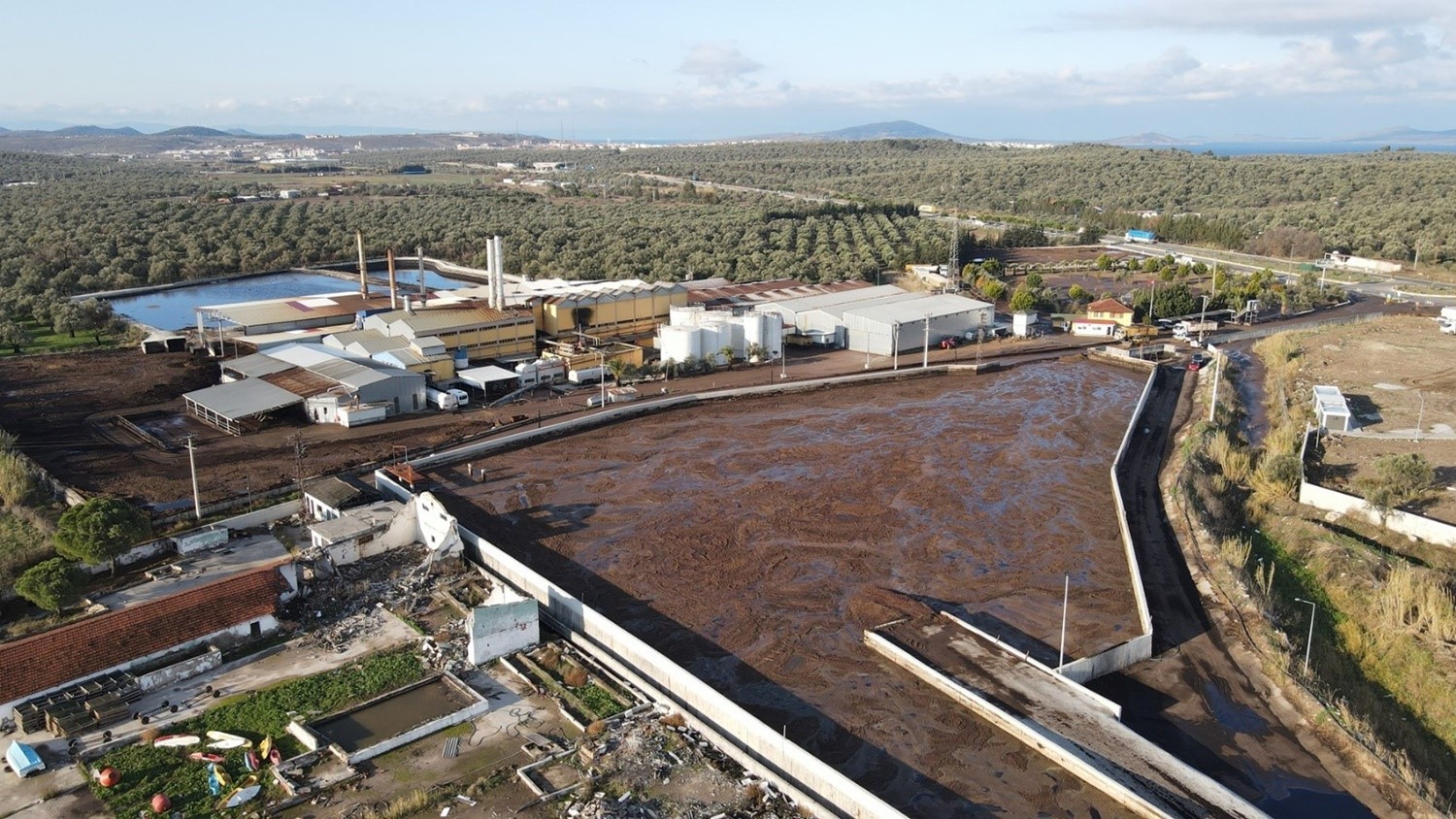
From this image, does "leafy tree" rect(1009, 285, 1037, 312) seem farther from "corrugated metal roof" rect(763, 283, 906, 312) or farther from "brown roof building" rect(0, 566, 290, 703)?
"brown roof building" rect(0, 566, 290, 703)

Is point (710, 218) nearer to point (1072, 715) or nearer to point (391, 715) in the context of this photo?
point (391, 715)

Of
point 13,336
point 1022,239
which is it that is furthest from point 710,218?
point 13,336

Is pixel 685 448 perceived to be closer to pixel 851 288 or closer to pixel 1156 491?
pixel 1156 491

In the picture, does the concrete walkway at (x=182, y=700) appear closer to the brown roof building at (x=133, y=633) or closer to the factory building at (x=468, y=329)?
the brown roof building at (x=133, y=633)

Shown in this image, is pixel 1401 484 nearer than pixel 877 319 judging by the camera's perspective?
Yes

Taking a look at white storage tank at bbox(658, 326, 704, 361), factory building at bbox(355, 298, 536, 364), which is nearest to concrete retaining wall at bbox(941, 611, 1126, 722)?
white storage tank at bbox(658, 326, 704, 361)
